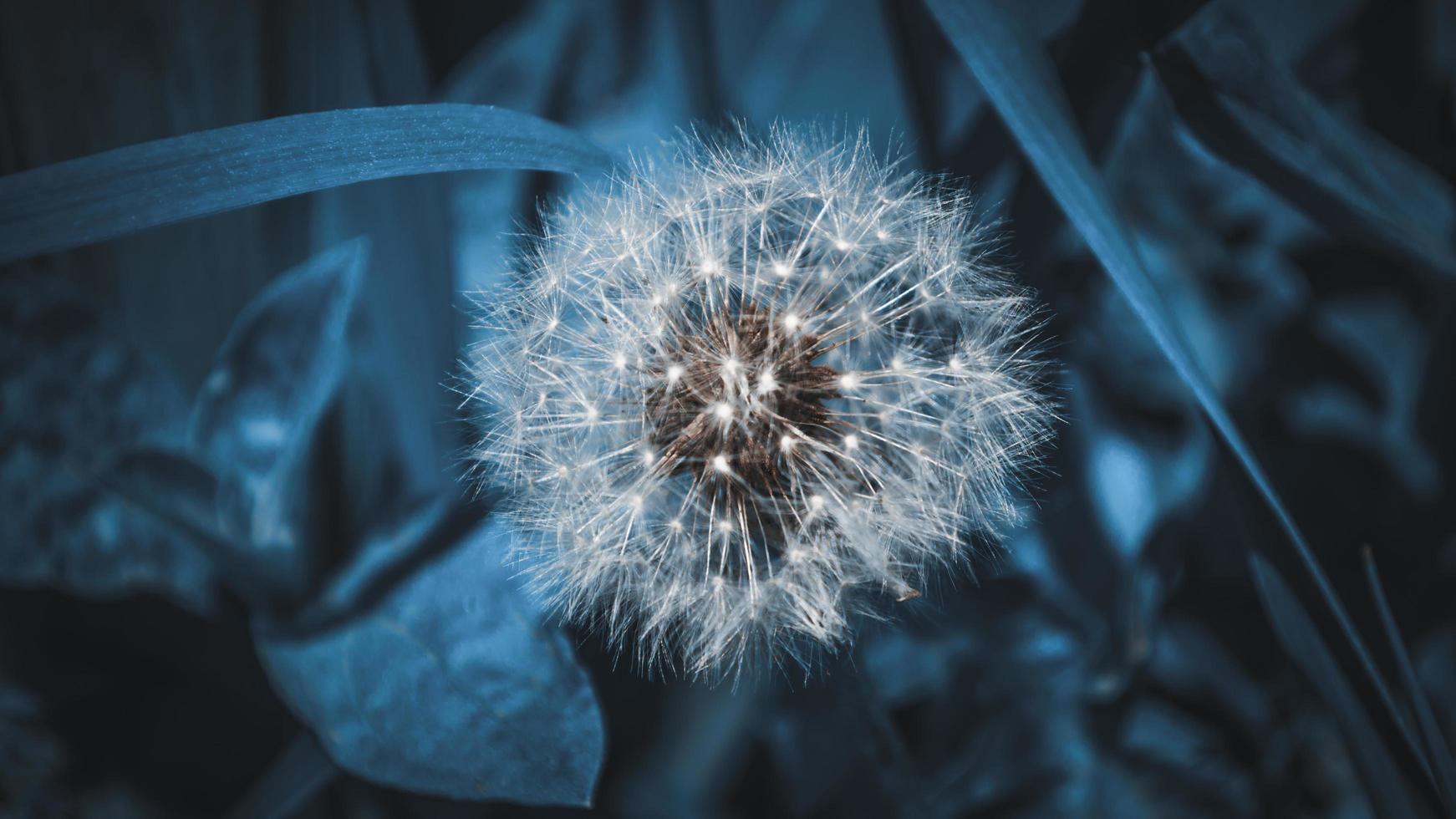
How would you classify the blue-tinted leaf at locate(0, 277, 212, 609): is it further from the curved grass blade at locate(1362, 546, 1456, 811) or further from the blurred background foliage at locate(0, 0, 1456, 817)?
the curved grass blade at locate(1362, 546, 1456, 811)

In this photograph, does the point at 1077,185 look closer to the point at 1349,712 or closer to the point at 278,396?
the point at 1349,712

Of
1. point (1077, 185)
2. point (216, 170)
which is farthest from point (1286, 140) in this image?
point (216, 170)

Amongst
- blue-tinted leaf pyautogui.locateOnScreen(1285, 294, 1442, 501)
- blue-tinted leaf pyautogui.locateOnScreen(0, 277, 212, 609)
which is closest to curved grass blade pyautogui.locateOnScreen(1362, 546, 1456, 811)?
blue-tinted leaf pyautogui.locateOnScreen(1285, 294, 1442, 501)

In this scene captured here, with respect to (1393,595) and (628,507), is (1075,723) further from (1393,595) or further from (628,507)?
(628,507)

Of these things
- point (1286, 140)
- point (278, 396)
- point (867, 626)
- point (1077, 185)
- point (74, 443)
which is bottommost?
point (867, 626)

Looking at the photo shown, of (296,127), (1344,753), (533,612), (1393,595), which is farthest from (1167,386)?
(296,127)

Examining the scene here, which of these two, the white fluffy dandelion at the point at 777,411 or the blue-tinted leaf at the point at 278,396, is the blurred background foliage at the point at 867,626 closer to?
→ the blue-tinted leaf at the point at 278,396

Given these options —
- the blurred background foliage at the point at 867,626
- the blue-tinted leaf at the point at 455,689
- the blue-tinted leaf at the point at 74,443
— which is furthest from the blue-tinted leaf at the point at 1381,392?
the blue-tinted leaf at the point at 74,443
